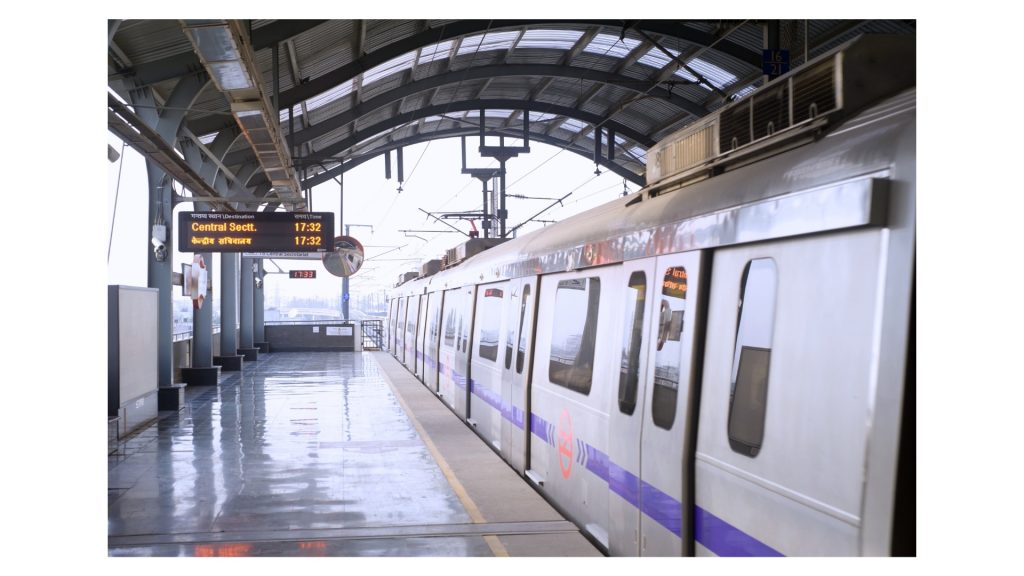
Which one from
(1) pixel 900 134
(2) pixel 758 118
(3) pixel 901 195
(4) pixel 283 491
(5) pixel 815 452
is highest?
(2) pixel 758 118

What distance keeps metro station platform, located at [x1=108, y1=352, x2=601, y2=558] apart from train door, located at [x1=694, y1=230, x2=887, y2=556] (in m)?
1.78

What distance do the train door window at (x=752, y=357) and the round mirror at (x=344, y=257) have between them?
18206mm

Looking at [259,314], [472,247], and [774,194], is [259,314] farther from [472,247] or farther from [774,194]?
[774,194]

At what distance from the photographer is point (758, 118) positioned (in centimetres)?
496

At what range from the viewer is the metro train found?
10.3ft

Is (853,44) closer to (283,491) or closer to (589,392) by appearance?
(589,392)

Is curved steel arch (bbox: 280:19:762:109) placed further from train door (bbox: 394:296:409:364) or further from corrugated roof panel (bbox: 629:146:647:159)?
corrugated roof panel (bbox: 629:146:647:159)

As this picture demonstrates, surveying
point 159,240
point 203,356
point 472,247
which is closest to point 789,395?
point 472,247

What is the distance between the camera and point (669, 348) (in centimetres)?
487

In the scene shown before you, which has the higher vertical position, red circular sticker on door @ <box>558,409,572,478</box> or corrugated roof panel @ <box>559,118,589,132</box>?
corrugated roof panel @ <box>559,118,589,132</box>

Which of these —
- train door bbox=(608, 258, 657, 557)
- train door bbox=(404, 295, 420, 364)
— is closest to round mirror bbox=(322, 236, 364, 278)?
train door bbox=(404, 295, 420, 364)

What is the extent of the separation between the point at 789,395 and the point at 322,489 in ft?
19.5

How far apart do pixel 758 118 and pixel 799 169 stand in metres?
1.16
